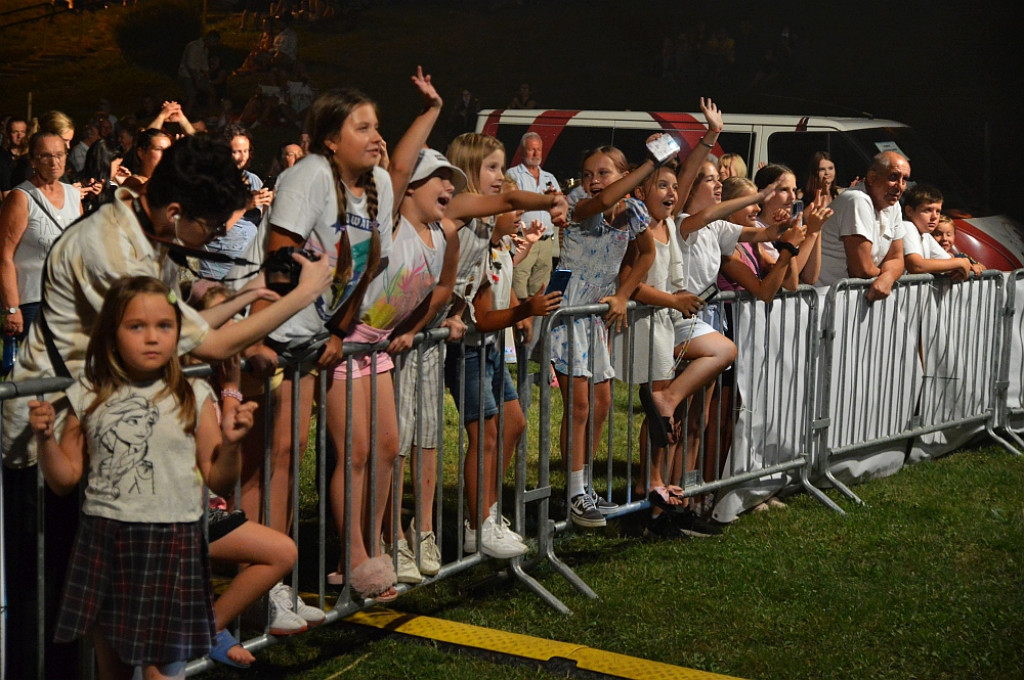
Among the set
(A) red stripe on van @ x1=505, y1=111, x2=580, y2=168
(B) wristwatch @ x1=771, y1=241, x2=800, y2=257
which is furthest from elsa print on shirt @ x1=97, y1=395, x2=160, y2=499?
(A) red stripe on van @ x1=505, y1=111, x2=580, y2=168

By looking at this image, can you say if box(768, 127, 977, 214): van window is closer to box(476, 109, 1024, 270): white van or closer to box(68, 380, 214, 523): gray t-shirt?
box(476, 109, 1024, 270): white van

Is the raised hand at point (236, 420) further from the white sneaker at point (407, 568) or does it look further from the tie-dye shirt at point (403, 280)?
the white sneaker at point (407, 568)

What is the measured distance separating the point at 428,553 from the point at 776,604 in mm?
1482

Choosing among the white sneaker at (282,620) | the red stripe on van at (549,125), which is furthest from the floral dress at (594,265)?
the red stripe on van at (549,125)

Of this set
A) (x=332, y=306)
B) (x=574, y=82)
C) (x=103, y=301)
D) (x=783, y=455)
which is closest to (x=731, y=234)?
(x=783, y=455)

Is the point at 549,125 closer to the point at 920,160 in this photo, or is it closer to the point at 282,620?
the point at 920,160

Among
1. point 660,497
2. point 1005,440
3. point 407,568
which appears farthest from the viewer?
point 1005,440

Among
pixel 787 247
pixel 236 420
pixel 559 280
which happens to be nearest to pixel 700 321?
pixel 787 247

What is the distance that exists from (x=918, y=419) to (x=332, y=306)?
189 inches

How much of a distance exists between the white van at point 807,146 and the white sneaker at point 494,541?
8128mm

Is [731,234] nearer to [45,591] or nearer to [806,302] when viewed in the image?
[806,302]

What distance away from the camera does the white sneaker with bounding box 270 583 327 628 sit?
442cm

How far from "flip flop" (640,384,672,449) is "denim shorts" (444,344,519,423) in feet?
3.22

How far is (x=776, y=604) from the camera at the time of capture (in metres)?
5.48
